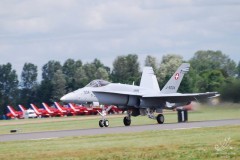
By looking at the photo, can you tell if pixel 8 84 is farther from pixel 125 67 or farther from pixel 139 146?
pixel 139 146

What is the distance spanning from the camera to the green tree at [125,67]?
124438mm

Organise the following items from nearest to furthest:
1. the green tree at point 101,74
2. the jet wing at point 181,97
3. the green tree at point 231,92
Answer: the jet wing at point 181,97, the green tree at point 231,92, the green tree at point 101,74

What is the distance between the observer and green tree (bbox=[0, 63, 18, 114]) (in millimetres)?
126250

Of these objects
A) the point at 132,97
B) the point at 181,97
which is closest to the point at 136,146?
the point at 132,97

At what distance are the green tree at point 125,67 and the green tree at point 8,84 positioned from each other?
18.2 metres

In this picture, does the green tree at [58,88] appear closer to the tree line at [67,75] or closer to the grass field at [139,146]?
the tree line at [67,75]

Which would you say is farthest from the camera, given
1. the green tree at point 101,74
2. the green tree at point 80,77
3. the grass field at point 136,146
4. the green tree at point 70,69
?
the green tree at point 70,69

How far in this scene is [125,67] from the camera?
415 ft

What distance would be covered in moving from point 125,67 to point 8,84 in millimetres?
22730

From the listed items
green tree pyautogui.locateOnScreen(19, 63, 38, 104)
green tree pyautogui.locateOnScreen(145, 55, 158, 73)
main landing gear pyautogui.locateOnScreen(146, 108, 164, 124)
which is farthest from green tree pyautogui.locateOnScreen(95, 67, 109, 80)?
main landing gear pyautogui.locateOnScreen(146, 108, 164, 124)

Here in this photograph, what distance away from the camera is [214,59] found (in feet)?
570

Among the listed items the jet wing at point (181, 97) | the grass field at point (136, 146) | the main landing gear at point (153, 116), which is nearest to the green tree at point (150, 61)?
the jet wing at point (181, 97)

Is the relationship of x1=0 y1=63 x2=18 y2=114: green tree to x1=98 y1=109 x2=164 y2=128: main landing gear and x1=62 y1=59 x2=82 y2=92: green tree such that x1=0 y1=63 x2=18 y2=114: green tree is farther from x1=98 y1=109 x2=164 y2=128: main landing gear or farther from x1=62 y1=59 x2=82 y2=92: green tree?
x1=98 y1=109 x2=164 y2=128: main landing gear

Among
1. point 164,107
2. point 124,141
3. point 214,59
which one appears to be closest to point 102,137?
point 124,141
